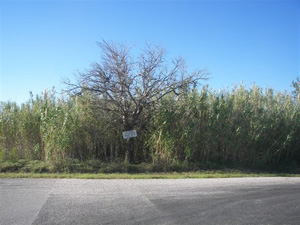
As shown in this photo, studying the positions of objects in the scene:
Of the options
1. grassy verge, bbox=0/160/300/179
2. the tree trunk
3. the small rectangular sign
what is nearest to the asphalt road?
grassy verge, bbox=0/160/300/179

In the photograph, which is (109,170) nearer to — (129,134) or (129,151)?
(129,151)

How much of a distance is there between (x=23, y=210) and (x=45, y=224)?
120cm

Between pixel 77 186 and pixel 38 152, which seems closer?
pixel 77 186

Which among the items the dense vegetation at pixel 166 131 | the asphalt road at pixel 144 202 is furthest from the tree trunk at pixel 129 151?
the asphalt road at pixel 144 202

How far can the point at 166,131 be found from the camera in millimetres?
14211

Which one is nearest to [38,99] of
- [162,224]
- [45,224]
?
[45,224]

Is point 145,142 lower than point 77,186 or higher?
higher

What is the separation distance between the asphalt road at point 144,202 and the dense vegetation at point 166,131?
3998mm

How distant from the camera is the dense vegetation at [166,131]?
14.0 metres

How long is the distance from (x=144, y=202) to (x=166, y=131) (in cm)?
722

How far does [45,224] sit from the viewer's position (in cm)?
545

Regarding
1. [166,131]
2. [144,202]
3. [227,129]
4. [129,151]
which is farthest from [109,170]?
[227,129]

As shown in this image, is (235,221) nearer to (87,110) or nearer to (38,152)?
(87,110)

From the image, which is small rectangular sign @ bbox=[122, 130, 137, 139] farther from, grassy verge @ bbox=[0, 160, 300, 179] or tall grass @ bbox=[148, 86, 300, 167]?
grassy verge @ bbox=[0, 160, 300, 179]
